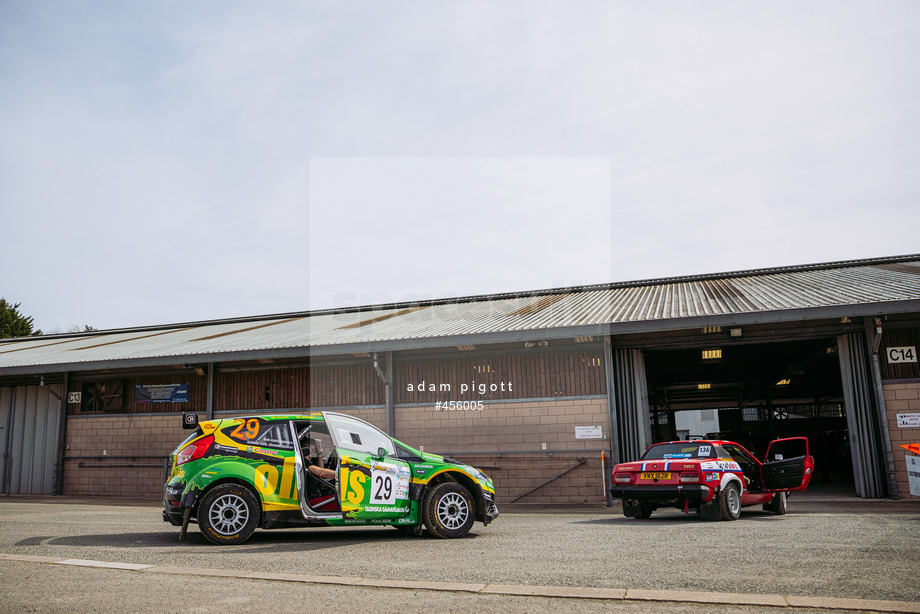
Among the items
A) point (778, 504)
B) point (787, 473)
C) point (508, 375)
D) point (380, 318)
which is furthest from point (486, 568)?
point (380, 318)

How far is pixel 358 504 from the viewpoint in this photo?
27.9 ft

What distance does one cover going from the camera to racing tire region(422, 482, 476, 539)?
8.76m

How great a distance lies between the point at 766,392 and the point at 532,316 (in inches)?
665

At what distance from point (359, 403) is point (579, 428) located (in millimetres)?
5388

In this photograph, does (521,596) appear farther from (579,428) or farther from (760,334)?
(760,334)

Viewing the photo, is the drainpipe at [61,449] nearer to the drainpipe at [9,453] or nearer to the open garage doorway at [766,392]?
the drainpipe at [9,453]

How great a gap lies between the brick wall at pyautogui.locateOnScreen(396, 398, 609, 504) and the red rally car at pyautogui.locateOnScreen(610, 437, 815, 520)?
3.78 m

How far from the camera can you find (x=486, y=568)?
6.35 m

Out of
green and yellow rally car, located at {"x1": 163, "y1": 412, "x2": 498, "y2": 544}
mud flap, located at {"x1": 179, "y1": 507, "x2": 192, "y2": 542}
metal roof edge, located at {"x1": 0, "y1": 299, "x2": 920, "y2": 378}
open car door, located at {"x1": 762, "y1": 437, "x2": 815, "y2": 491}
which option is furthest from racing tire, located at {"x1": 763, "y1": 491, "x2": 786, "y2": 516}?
mud flap, located at {"x1": 179, "y1": 507, "x2": 192, "y2": 542}

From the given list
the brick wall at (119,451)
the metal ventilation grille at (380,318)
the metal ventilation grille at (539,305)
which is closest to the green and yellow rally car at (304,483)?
the metal ventilation grille at (539,305)

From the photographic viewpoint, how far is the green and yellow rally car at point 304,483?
8336 millimetres

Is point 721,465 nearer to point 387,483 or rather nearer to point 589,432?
point 589,432

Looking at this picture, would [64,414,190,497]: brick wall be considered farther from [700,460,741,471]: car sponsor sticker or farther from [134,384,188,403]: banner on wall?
[700,460,741,471]: car sponsor sticker

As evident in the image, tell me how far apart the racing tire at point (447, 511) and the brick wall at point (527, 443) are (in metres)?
7.08
